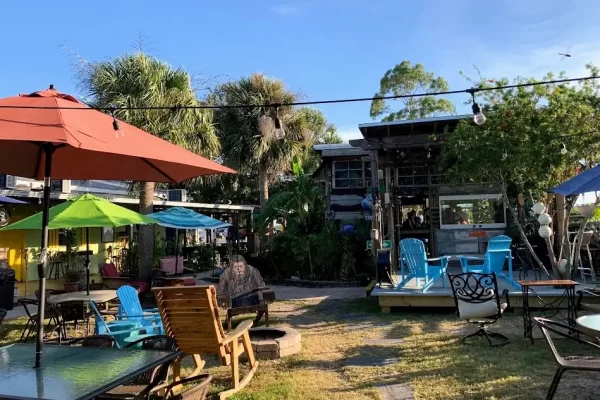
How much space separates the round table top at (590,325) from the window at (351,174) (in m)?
15.2

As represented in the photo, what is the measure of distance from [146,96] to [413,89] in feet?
80.8

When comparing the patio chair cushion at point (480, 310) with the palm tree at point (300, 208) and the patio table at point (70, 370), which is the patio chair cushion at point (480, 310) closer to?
the patio table at point (70, 370)

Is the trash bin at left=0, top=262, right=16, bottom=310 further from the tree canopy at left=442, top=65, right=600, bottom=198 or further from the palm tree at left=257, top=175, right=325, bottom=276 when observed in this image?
the tree canopy at left=442, top=65, right=600, bottom=198

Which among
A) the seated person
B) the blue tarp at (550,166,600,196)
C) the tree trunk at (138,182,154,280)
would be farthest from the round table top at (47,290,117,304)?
the blue tarp at (550,166,600,196)

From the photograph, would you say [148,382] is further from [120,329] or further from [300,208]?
[300,208]

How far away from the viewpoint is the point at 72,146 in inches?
128

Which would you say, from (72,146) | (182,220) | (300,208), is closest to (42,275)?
(72,146)

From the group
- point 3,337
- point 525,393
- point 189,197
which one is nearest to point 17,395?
point 525,393

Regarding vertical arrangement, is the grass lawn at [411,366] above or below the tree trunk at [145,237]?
below

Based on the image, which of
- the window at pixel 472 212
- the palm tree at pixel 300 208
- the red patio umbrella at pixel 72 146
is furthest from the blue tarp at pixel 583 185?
the palm tree at pixel 300 208

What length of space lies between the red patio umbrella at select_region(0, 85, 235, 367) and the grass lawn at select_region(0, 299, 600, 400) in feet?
7.72

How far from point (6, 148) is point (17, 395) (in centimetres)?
264

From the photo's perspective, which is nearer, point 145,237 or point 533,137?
point 533,137

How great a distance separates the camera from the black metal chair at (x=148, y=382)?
132 inches
